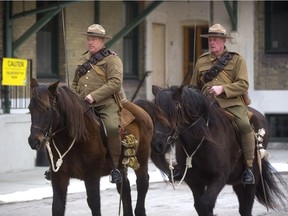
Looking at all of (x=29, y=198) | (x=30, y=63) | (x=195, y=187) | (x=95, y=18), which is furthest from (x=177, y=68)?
(x=195, y=187)

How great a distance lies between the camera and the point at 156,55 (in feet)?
79.7

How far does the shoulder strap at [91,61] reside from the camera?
383 inches

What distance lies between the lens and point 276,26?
23.8 m

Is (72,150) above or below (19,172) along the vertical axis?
above

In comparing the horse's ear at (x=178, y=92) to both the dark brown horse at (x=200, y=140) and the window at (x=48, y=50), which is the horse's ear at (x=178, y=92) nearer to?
the dark brown horse at (x=200, y=140)

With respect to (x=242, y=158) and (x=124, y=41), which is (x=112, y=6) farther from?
(x=242, y=158)

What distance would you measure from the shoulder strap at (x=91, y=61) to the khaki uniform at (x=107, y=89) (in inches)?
1.4

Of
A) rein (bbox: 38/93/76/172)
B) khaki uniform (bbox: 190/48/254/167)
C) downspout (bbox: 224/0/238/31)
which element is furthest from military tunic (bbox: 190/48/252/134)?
downspout (bbox: 224/0/238/31)

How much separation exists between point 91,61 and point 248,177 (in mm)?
2192

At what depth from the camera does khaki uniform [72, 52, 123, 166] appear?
9445 mm

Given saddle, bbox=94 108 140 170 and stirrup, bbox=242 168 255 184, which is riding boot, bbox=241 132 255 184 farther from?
saddle, bbox=94 108 140 170

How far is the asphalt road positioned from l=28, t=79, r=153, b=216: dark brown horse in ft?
7.89

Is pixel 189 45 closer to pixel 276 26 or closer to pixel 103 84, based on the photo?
pixel 276 26

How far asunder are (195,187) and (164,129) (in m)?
0.98
